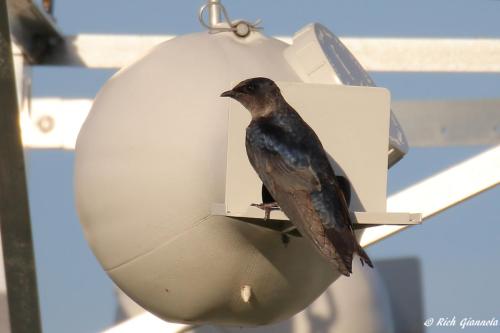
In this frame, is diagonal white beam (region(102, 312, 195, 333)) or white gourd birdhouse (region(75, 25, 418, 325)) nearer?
white gourd birdhouse (region(75, 25, 418, 325))

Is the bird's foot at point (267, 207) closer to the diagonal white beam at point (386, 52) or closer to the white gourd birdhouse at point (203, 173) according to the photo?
the white gourd birdhouse at point (203, 173)

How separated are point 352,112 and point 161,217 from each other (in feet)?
1.67

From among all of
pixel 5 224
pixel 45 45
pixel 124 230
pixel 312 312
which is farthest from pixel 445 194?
pixel 5 224

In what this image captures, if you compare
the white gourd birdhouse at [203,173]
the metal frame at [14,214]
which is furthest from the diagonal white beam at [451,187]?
the metal frame at [14,214]

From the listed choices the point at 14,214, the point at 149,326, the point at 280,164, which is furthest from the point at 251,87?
the point at 149,326

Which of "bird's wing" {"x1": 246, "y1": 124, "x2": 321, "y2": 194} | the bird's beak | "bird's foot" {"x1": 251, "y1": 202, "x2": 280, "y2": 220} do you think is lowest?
"bird's foot" {"x1": 251, "y1": 202, "x2": 280, "y2": 220}

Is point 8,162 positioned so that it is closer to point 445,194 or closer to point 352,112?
point 352,112

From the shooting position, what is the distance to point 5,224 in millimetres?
3312

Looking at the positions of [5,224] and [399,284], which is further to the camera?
[399,284]

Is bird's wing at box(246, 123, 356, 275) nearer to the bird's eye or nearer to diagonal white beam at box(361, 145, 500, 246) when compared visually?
the bird's eye

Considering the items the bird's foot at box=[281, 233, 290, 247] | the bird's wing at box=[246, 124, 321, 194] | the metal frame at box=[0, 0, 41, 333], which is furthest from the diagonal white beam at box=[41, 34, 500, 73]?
the metal frame at box=[0, 0, 41, 333]

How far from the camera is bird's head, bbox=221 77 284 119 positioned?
349 centimetres

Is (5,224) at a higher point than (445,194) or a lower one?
higher

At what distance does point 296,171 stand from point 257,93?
20cm
